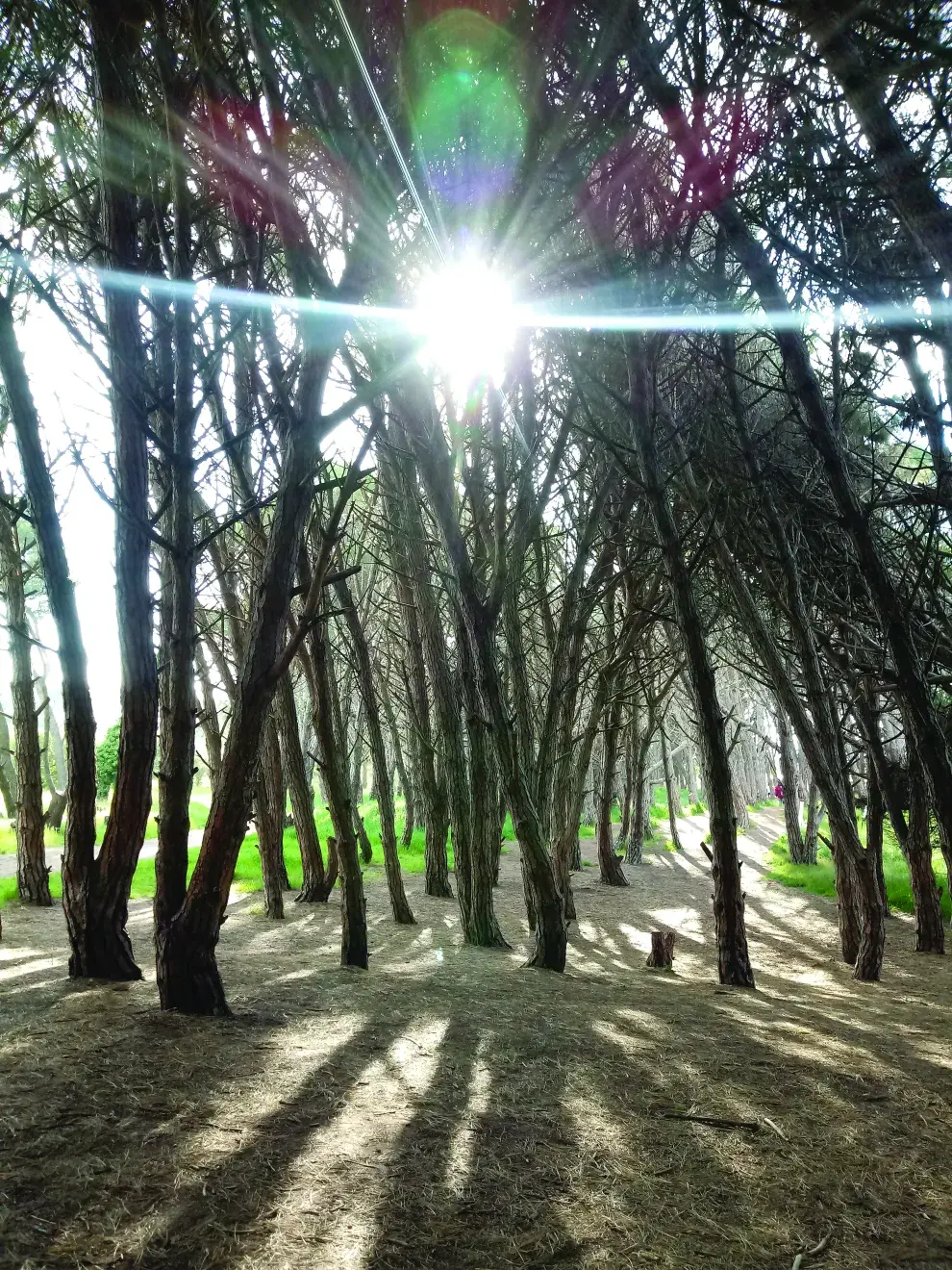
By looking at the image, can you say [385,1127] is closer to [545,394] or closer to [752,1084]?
[752,1084]

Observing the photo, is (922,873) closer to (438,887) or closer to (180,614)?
(438,887)

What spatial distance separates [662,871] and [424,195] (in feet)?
53.9

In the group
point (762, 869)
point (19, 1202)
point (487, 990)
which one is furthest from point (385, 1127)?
point (762, 869)

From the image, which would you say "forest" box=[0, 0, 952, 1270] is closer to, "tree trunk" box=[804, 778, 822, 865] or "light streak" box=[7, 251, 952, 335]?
"light streak" box=[7, 251, 952, 335]

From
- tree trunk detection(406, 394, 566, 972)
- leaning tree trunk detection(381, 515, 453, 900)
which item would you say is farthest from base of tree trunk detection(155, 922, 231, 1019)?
leaning tree trunk detection(381, 515, 453, 900)

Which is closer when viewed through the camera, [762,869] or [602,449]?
[602,449]

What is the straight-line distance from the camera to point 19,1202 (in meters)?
2.49

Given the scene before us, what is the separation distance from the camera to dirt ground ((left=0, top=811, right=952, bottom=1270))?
8.09ft

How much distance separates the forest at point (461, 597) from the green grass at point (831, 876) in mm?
4056

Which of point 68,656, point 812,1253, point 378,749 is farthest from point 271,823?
point 812,1253

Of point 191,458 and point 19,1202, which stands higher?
point 191,458

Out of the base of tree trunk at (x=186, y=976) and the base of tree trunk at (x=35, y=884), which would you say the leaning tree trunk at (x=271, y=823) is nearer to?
the base of tree trunk at (x=35, y=884)

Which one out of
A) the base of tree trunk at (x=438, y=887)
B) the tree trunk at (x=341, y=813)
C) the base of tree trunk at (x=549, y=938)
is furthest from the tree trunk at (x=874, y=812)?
the base of tree trunk at (x=438, y=887)

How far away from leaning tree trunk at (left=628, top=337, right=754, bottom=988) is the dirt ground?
1.31 metres
